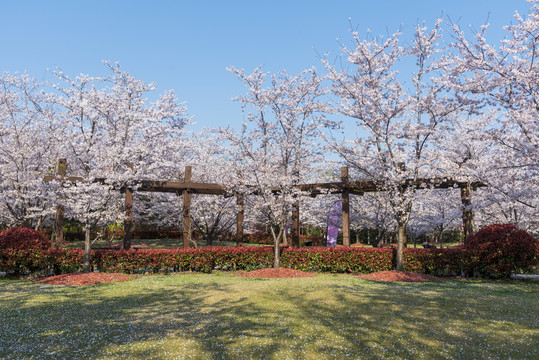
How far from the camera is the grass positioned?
6379 mm

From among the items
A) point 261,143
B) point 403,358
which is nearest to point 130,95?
point 261,143

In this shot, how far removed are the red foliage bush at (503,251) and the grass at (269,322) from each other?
2574 mm

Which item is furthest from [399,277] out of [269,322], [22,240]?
[22,240]

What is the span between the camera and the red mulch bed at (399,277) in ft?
47.8

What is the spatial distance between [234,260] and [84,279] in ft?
20.7

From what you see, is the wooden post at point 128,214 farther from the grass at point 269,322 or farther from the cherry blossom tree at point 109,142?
the grass at point 269,322

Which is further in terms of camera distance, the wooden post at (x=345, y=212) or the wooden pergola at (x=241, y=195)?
the wooden post at (x=345, y=212)

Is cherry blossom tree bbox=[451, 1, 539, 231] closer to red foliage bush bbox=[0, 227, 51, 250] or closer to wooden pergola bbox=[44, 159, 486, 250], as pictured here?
wooden pergola bbox=[44, 159, 486, 250]

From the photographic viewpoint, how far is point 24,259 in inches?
592

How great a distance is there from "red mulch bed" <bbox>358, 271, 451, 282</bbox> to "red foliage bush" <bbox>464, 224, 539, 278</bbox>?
5.55ft

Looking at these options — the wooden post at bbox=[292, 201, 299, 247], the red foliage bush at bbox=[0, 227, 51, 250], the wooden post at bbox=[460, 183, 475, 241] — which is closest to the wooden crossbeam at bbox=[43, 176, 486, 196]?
the wooden post at bbox=[460, 183, 475, 241]

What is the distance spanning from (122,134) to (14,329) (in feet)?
41.8

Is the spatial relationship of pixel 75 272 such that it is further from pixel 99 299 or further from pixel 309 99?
pixel 309 99

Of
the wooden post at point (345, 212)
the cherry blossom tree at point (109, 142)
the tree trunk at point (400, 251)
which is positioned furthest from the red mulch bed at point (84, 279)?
the tree trunk at point (400, 251)
